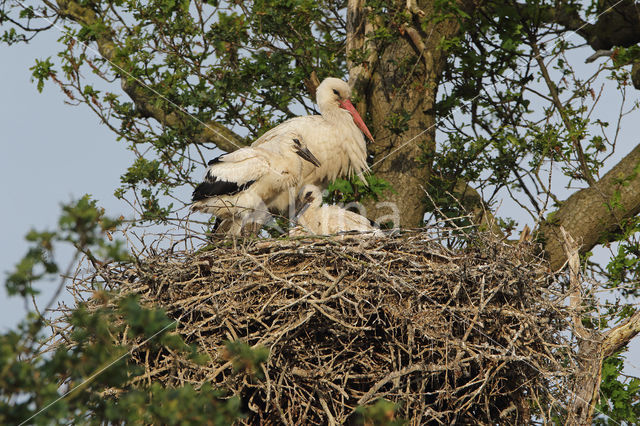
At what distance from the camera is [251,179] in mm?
5621

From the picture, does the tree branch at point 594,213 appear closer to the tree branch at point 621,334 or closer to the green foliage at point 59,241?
the tree branch at point 621,334

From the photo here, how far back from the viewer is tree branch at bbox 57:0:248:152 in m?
6.61

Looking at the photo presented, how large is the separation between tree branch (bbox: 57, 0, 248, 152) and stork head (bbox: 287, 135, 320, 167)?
29.4 inches

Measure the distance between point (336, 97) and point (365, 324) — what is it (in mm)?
2743

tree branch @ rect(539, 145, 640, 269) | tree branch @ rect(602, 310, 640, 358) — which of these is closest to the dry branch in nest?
tree branch @ rect(602, 310, 640, 358)

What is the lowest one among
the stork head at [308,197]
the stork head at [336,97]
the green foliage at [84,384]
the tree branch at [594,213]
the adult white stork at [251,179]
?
the green foliage at [84,384]

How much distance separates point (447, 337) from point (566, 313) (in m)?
0.83

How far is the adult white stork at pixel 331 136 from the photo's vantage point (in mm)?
5949

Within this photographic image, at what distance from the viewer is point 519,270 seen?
13.9ft

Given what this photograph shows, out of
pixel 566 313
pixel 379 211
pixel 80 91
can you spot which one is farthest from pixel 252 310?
pixel 80 91

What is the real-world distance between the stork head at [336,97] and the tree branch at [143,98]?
2.83ft

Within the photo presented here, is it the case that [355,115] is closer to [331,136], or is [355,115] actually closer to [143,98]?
[331,136]

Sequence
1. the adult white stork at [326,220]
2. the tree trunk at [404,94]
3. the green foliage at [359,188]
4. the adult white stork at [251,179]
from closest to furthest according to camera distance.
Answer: the adult white stork at [326,220] < the adult white stork at [251,179] < the green foliage at [359,188] < the tree trunk at [404,94]

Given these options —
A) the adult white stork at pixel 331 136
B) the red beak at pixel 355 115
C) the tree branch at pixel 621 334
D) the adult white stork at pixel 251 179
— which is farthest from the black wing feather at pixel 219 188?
the tree branch at pixel 621 334
